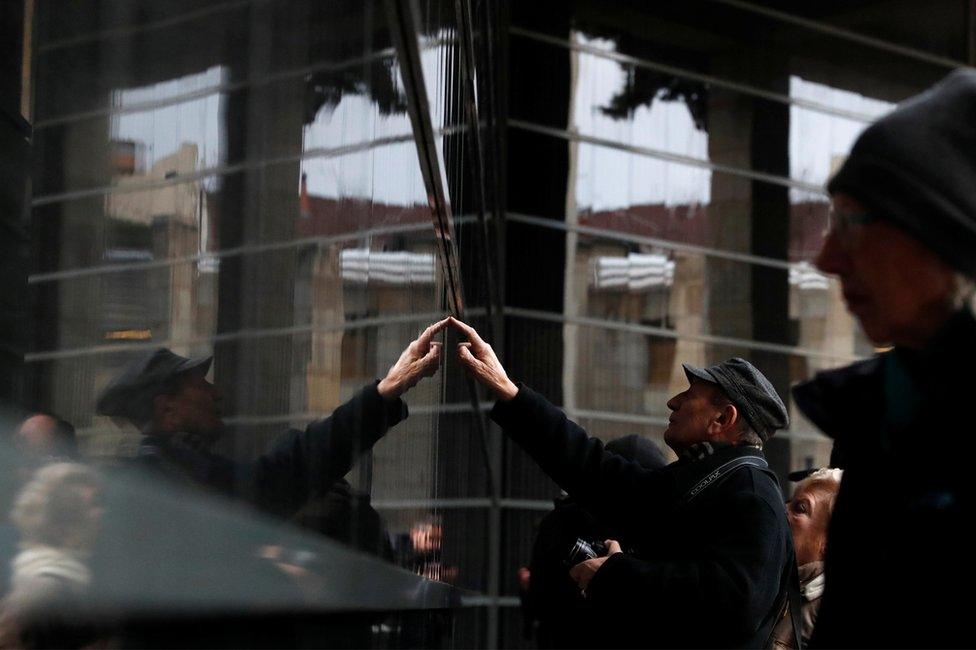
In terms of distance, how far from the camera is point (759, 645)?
3467mm

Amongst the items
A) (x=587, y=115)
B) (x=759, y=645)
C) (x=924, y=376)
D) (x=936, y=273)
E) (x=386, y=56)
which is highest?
(x=587, y=115)

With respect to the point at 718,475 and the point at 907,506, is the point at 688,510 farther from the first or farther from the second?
the point at 907,506

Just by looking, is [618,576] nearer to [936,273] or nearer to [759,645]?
[759,645]

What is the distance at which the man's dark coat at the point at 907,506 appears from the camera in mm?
1436

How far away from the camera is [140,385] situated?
857mm

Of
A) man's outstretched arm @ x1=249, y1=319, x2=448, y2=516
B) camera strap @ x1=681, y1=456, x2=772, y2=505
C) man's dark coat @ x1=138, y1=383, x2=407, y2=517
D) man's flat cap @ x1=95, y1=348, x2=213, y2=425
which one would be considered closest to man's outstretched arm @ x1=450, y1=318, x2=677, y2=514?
camera strap @ x1=681, y1=456, x2=772, y2=505

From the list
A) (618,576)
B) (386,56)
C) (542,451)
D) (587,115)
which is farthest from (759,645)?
(587,115)

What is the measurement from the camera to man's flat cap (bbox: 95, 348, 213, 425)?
80 centimetres

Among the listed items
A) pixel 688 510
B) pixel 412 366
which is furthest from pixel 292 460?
pixel 688 510

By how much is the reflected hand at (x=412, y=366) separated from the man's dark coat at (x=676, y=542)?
0.72 metres

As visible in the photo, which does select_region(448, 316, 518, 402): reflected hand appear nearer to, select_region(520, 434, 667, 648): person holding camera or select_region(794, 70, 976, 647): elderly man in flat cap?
select_region(520, 434, 667, 648): person holding camera

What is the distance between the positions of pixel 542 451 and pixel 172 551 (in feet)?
9.68

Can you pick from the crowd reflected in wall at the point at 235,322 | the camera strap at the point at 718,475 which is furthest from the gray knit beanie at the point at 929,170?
the camera strap at the point at 718,475

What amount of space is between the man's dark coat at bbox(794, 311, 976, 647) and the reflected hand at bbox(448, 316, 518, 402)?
2.11 metres
